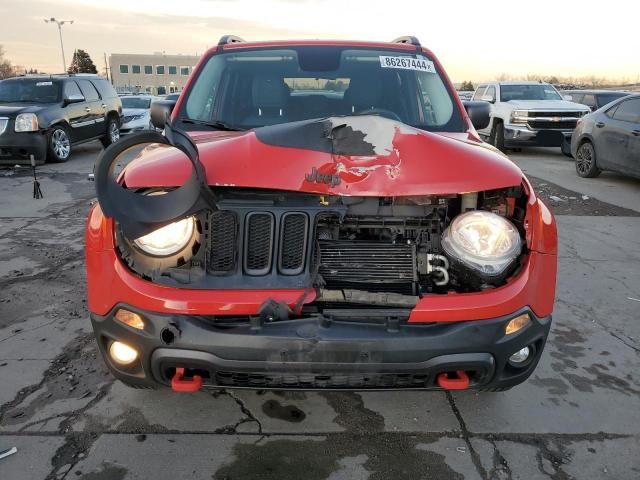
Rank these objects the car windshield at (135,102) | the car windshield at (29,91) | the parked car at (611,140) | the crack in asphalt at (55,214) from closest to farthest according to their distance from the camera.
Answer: the crack in asphalt at (55,214) < the parked car at (611,140) < the car windshield at (29,91) < the car windshield at (135,102)

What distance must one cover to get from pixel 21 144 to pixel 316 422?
10169mm

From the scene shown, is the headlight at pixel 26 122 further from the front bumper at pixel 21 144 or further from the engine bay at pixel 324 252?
the engine bay at pixel 324 252

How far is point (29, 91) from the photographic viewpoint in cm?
1152

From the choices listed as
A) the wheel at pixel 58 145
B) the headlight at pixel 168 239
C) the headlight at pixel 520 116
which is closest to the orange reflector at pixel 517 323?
the headlight at pixel 168 239

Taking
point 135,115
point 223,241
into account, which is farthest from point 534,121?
point 223,241

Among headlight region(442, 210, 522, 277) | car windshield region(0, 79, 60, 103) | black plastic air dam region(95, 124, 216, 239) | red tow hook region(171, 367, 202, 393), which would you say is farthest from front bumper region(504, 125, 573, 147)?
red tow hook region(171, 367, 202, 393)

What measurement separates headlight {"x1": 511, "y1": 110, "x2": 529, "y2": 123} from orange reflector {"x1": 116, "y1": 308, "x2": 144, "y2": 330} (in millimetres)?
12499

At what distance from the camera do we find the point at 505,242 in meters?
2.21

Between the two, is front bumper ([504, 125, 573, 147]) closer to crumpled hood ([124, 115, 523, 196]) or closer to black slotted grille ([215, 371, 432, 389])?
crumpled hood ([124, 115, 523, 196])

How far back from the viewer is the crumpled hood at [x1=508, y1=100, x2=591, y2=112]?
1276 cm

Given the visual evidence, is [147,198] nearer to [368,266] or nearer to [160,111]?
[368,266]

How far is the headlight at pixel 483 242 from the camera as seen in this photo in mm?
2170

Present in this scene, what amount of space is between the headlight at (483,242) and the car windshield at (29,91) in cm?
1149

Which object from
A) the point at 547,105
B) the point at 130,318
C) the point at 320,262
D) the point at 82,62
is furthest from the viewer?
the point at 82,62
